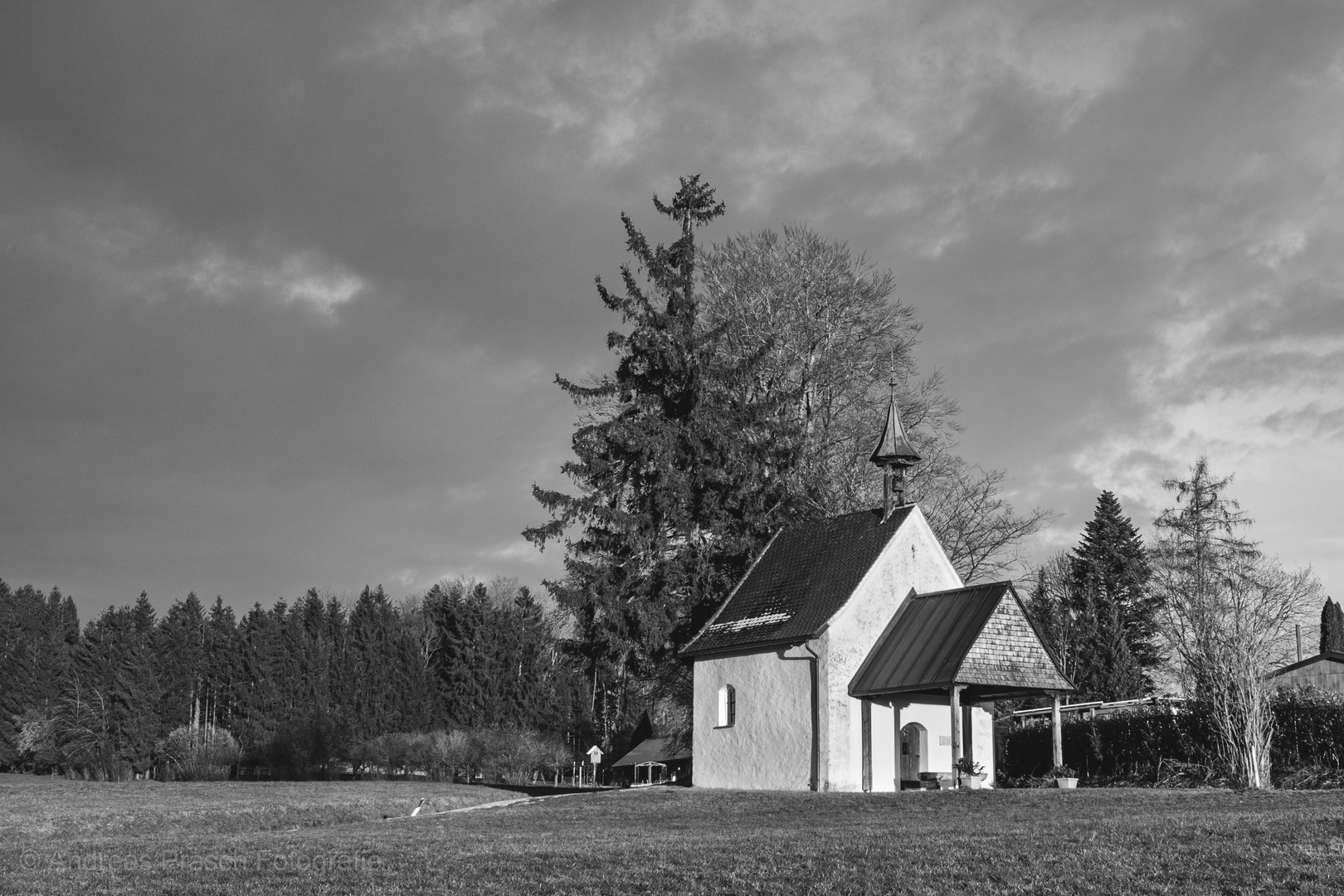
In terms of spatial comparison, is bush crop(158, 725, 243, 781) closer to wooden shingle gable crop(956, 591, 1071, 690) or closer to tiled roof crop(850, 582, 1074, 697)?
tiled roof crop(850, 582, 1074, 697)

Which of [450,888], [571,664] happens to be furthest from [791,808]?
[571,664]

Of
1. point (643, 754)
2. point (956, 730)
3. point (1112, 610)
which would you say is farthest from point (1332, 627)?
point (956, 730)

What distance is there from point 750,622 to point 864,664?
3.50 metres

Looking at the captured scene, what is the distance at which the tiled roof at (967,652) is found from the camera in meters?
28.1

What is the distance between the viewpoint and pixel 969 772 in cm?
2745

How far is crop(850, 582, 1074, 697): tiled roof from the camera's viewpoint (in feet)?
92.1

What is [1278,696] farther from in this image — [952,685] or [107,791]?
[107,791]

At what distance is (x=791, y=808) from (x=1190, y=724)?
10.9 metres

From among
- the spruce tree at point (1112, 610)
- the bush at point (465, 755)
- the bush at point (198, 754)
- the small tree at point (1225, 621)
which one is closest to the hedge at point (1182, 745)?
the small tree at point (1225, 621)

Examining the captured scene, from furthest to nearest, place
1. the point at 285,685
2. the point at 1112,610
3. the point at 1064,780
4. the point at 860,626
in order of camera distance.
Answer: the point at 285,685, the point at 1112,610, the point at 860,626, the point at 1064,780

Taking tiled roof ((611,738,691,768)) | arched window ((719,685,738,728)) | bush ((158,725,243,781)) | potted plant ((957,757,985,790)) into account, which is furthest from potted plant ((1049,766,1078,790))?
bush ((158,725,243,781))

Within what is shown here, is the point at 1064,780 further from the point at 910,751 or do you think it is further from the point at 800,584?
the point at 800,584

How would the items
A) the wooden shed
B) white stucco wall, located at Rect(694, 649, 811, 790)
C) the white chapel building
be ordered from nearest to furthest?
the white chapel building, white stucco wall, located at Rect(694, 649, 811, 790), the wooden shed

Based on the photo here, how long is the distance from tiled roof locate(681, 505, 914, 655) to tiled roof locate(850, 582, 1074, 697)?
172 cm
